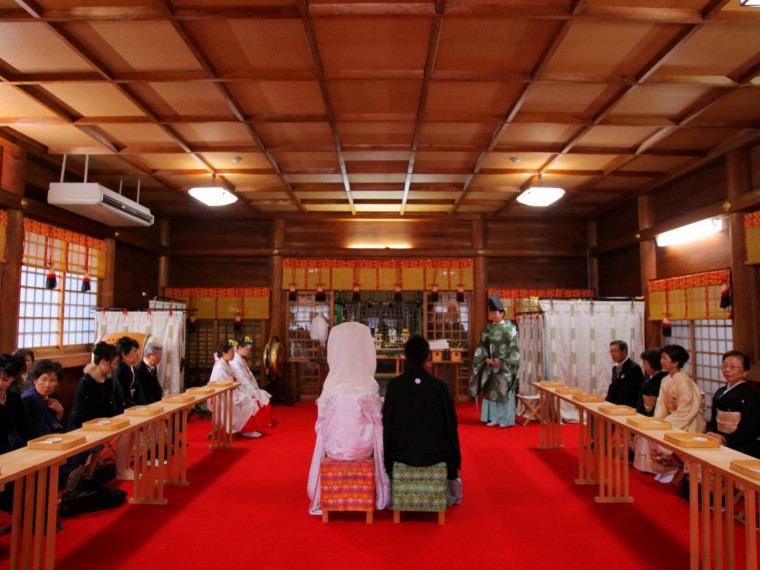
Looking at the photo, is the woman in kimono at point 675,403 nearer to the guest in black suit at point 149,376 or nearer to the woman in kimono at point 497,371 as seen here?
the woman in kimono at point 497,371

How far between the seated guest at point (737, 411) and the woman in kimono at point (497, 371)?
9.67ft

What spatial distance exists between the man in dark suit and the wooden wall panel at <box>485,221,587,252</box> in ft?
13.8

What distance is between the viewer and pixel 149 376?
541 cm

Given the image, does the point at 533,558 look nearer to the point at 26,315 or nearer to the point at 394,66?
the point at 394,66

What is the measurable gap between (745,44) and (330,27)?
10.4 ft

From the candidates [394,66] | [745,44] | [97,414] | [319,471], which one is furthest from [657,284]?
[97,414]

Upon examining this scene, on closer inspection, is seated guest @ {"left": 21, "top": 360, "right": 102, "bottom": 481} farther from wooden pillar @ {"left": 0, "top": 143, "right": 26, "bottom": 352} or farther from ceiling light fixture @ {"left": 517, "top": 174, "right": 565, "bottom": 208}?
ceiling light fixture @ {"left": 517, "top": 174, "right": 565, "bottom": 208}


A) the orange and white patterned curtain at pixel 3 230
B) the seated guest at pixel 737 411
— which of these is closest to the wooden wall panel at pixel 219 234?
the orange and white patterned curtain at pixel 3 230

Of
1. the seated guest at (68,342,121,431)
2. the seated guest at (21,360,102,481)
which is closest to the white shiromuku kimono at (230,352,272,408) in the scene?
the seated guest at (68,342,121,431)

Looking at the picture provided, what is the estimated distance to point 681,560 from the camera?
3.14m

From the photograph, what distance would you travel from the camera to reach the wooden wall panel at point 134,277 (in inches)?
320

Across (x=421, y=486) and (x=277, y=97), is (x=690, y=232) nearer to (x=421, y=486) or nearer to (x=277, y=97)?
(x=421, y=486)

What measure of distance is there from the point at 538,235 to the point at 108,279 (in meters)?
7.80

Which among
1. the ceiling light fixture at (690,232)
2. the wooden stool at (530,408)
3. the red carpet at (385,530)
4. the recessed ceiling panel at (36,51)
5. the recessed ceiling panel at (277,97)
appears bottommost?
the red carpet at (385,530)
